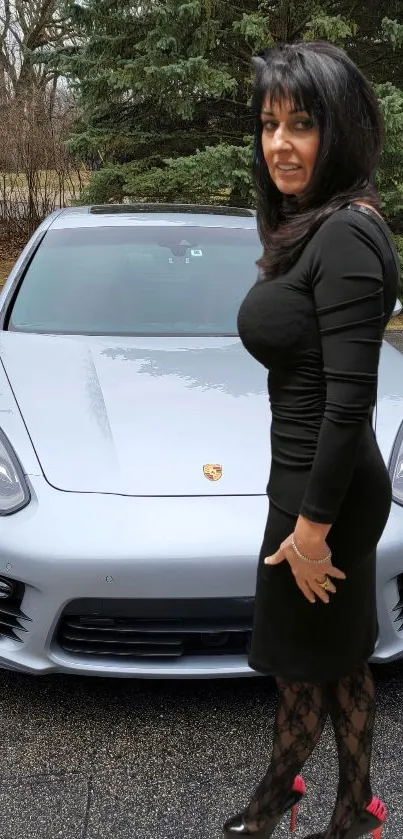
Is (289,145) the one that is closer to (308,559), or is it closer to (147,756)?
(308,559)

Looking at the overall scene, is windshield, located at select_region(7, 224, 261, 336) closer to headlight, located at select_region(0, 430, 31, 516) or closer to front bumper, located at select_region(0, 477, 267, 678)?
headlight, located at select_region(0, 430, 31, 516)

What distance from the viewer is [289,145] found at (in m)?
1.36

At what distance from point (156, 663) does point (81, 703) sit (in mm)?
357

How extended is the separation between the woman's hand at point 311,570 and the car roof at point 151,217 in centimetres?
272

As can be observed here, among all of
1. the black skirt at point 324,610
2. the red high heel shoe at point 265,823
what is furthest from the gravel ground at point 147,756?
the black skirt at point 324,610

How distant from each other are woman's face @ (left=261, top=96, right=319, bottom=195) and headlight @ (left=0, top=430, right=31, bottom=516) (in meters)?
1.19

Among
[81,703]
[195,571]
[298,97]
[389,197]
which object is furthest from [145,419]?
[389,197]

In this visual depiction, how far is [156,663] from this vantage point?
2111mm

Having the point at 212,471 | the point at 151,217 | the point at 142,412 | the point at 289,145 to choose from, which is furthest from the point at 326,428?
the point at 151,217

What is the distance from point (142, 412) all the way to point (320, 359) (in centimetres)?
129

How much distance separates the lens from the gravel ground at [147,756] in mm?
1849

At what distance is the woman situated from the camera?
125 cm

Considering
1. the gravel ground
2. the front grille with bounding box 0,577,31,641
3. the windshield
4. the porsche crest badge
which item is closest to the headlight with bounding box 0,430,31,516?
the front grille with bounding box 0,577,31,641

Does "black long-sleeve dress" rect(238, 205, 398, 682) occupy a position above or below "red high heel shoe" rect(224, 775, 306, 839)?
above
